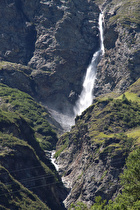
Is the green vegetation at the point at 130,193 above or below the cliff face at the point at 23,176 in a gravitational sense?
below

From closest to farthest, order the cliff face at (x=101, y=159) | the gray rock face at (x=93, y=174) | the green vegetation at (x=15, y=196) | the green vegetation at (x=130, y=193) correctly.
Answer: the green vegetation at (x=130, y=193), the green vegetation at (x=15, y=196), the gray rock face at (x=93, y=174), the cliff face at (x=101, y=159)

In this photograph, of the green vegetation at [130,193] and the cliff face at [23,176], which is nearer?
the green vegetation at [130,193]

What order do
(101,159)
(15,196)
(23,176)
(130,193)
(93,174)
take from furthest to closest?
(101,159) → (93,174) → (23,176) → (15,196) → (130,193)

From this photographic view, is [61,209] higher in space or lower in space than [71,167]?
lower

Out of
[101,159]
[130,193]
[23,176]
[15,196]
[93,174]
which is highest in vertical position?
[23,176]

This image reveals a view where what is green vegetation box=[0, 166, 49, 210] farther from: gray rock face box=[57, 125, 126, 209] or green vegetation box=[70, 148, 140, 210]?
green vegetation box=[70, 148, 140, 210]

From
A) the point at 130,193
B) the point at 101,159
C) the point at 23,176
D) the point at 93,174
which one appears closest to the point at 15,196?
the point at 23,176

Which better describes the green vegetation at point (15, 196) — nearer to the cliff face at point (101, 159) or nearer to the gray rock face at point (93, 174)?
→ the gray rock face at point (93, 174)

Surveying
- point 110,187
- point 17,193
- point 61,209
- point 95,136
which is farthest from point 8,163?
point 95,136

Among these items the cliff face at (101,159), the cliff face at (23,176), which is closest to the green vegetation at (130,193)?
the cliff face at (23,176)

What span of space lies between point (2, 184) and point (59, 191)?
135 ft

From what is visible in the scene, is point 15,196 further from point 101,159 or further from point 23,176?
point 101,159

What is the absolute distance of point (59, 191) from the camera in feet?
547

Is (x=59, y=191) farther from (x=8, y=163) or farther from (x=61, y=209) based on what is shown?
(x=8, y=163)
